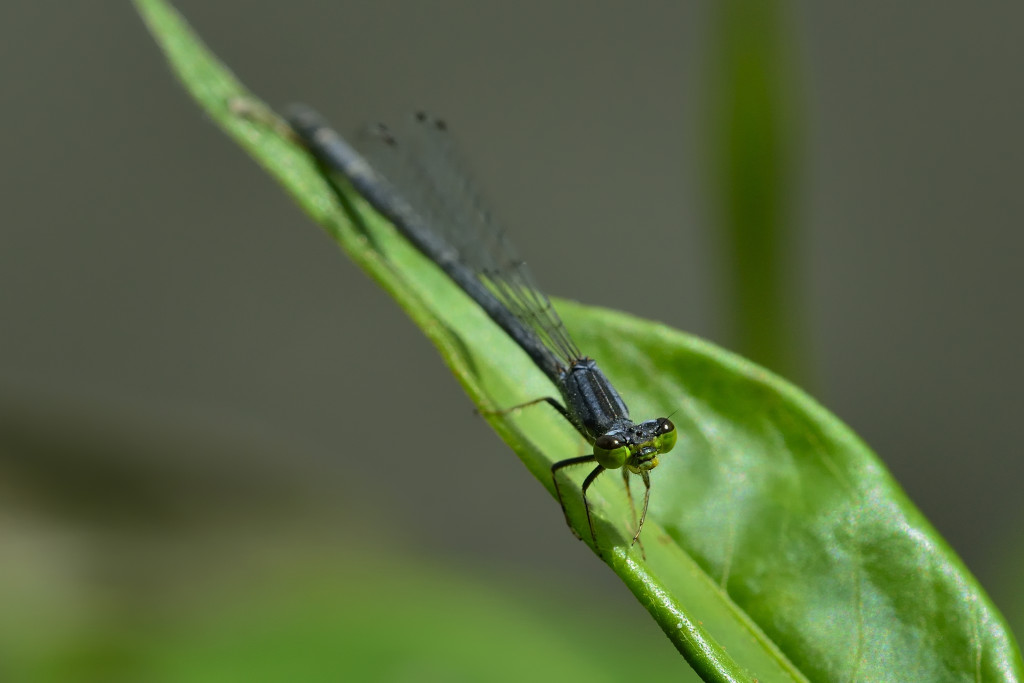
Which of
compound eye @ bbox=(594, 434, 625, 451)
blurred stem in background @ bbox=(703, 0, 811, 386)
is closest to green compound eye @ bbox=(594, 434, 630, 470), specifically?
compound eye @ bbox=(594, 434, 625, 451)

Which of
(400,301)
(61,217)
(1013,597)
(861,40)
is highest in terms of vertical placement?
(61,217)

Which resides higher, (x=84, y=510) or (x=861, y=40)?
(x=84, y=510)

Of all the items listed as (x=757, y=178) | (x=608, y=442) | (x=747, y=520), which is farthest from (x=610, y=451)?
(x=757, y=178)

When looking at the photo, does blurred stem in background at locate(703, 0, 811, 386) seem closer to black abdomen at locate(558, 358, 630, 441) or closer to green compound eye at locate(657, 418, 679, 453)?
black abdomen at locate(558, 358, 630, 441)

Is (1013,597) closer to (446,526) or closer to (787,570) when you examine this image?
(787,570)

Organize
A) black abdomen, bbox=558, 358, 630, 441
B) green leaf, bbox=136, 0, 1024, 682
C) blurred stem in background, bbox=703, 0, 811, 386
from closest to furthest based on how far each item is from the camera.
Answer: green leaf, bbox=136, 0, 1024, 682 → black abdomen, bbox=558, 358, 630, 441 → blurred stem in background, bbox=703, 0, 811, 386

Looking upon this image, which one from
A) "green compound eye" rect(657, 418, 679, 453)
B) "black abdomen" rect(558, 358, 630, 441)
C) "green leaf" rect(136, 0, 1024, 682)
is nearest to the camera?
"green leaf" rect(136, 0, 1024, 682)

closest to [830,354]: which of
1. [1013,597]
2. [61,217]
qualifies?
[1013,597]

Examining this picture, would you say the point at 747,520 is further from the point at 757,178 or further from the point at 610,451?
the point at 757,178
